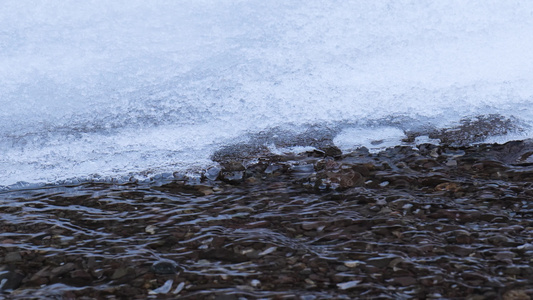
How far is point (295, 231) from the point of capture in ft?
10.8

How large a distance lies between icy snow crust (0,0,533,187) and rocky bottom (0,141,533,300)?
0.38m

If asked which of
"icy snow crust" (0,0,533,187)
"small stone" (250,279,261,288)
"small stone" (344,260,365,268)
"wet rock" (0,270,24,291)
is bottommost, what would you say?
"small stone" (250,279,261,288)

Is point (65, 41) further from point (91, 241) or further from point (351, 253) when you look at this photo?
point (351, 253)

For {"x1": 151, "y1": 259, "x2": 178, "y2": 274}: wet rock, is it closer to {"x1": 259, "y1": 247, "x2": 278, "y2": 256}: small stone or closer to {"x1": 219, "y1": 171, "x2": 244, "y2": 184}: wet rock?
{"x1": 259, "y1": 247, "x2": 278, "y2": 256}: small stone

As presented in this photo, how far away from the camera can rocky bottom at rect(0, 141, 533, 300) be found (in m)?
2.78

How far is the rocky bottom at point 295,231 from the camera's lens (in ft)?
9.11

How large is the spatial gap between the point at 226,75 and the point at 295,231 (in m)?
2.24

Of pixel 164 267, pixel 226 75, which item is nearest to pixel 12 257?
pixel 164 267

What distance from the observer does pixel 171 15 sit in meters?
6.03

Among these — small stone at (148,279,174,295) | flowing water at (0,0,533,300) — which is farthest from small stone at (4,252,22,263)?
small stone at (148,279,174,295)

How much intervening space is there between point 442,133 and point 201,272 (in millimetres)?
2479

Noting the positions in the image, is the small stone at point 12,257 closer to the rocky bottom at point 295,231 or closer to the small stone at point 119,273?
the rocky bottom at point 295,231

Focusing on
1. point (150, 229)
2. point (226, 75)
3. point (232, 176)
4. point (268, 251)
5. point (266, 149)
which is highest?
point (226, 75)

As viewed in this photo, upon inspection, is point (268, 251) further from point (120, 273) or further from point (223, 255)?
point (120, 273)
